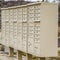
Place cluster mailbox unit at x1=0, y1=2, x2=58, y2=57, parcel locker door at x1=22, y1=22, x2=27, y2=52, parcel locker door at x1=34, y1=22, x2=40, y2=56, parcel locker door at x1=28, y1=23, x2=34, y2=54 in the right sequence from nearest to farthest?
cluster mailbox unit at x1=0, y1=2, x2=58, y2=57
parcel locker door at x1=34, y1=22, x2=40, y2=56
parcel locker door at x1=28, y1=23, x2=34, y2=54
parcel locker door at x1=22, y1=22, x2=27, y2=52

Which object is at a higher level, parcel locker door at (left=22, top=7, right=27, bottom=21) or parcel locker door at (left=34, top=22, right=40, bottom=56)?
parcel locker door at (left=22, top=7, right=27, bottom=21)

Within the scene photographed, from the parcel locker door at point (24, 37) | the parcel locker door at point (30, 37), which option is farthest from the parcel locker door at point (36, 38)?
the parcel locker door at point (24, 37)

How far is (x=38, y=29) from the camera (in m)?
5.43

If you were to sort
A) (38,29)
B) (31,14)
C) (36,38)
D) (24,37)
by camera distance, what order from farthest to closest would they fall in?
(24,37)
(31,14)
(36,38)
(38,29)

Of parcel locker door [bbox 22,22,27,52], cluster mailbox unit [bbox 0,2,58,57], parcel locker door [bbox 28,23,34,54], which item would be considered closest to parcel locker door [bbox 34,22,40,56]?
cluster mailbox unit [bbox 0,2,58,57]

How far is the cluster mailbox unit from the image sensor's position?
5293 mm

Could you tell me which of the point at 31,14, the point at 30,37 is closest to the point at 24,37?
the point at 30,37

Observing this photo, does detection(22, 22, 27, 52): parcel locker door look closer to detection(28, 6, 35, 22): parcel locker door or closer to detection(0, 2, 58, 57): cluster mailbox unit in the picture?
detection(0, 2, 58, 57): cluster mailbox unit

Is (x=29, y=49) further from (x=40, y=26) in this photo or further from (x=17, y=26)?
(x=17, y=26)

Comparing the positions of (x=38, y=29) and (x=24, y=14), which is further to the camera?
(x=24, y=14)

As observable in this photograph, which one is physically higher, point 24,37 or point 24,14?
point 24,14

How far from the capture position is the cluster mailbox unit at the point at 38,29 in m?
5.29

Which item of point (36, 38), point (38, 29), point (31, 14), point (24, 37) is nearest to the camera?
point (38, 29)

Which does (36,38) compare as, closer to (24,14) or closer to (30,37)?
(30,37)
